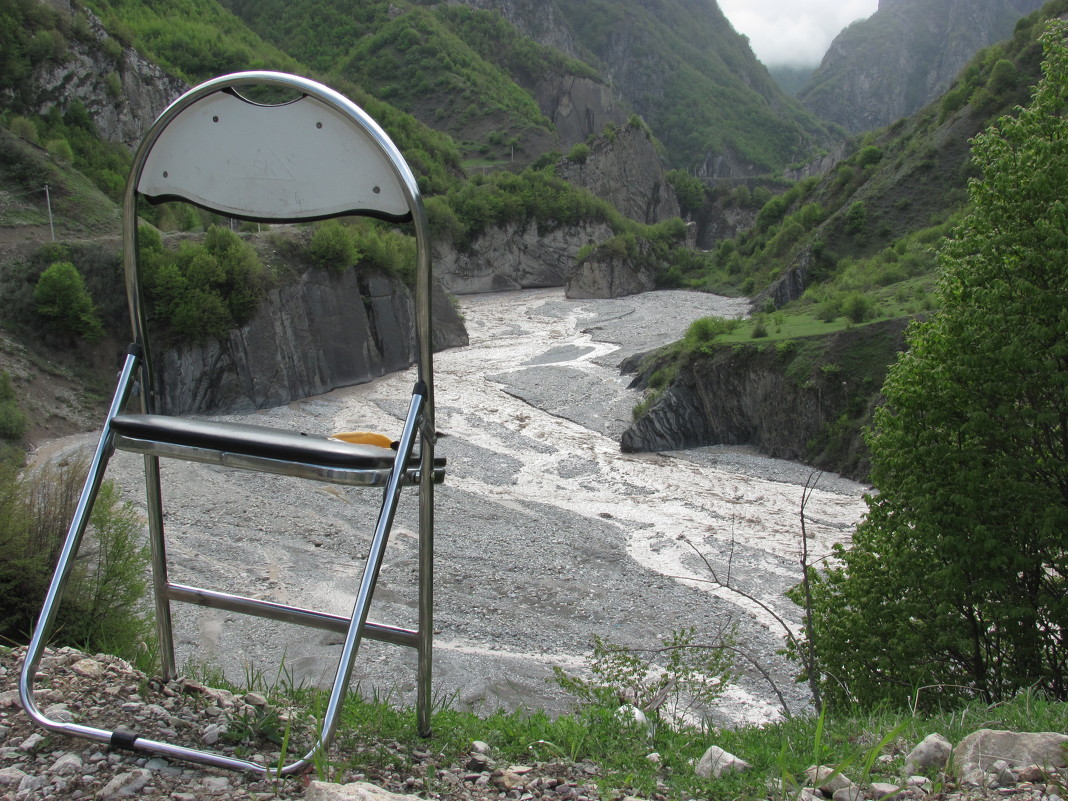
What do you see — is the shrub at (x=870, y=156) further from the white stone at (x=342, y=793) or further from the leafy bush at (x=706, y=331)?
the white stone at (x=342, y=793)

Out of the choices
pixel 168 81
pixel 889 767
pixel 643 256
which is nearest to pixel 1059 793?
pixel 889 767

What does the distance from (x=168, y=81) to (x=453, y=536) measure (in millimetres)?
53566

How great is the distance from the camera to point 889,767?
2.92 metres

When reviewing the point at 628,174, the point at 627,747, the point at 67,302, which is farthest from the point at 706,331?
the point at 628,174

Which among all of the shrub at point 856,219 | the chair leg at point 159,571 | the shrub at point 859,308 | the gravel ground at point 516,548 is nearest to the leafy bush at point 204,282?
the gravel ground at point 516,548

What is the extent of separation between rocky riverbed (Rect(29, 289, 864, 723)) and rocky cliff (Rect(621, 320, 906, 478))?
40.3 inches

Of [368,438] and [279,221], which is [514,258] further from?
[279,221]

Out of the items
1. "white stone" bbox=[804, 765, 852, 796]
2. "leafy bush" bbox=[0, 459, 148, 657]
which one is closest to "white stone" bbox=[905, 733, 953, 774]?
"white stone" bbox=[804, 765, 852, 796]

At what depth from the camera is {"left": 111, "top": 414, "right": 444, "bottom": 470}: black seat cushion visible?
7.85 ft

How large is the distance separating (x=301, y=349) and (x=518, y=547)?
22.1m

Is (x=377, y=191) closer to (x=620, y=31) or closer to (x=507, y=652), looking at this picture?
(x=507, y=652)

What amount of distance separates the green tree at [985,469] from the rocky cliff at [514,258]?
234 ft

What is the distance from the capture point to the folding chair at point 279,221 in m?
2.42

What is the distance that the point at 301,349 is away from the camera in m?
38.6
